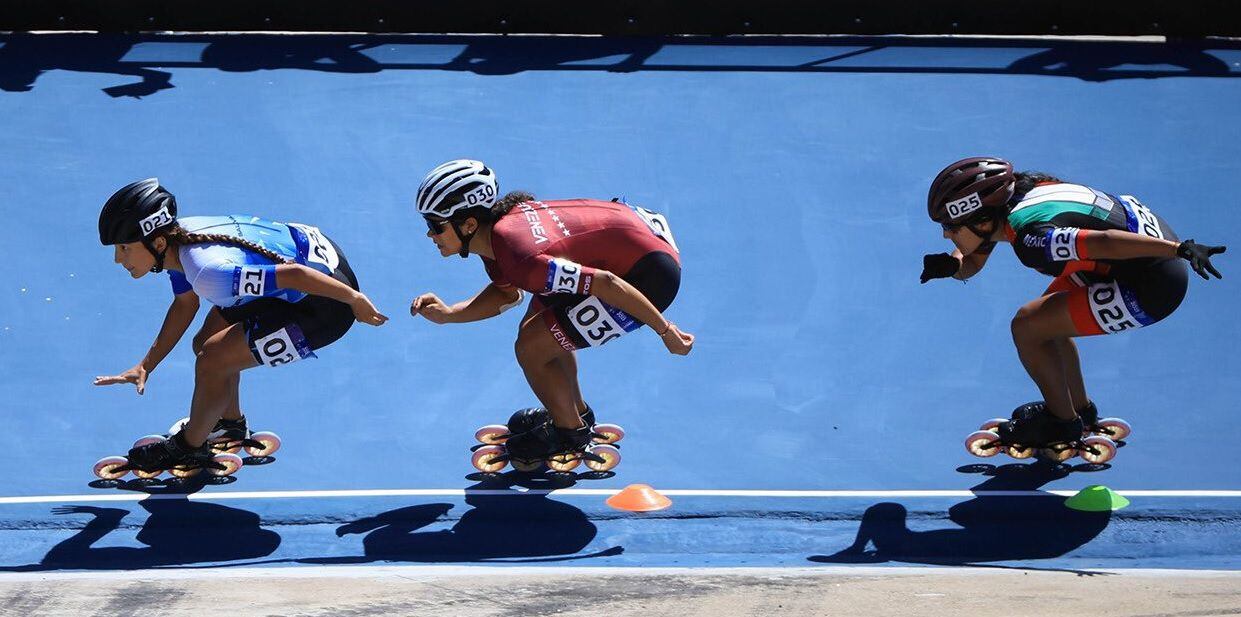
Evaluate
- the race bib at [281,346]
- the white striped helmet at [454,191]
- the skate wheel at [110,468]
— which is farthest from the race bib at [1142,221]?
the skate wheel at [110,468]

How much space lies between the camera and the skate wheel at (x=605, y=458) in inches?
282

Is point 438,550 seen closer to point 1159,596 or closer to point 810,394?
point 810,394

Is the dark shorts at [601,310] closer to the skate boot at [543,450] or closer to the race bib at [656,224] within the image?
the race bib at [656,224]

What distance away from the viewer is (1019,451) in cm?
719

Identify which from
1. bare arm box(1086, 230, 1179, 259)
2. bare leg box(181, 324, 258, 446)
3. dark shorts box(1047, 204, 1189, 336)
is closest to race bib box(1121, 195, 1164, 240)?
dark shorts box(1047, 204, 1189, 336)

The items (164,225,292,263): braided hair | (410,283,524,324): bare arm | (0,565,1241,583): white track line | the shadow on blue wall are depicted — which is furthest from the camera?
the shadow on blue wall

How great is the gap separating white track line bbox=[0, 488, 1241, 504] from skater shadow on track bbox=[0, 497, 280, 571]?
0.29ft

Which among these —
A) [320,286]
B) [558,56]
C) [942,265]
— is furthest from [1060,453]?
[558,56]

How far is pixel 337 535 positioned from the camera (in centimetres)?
668

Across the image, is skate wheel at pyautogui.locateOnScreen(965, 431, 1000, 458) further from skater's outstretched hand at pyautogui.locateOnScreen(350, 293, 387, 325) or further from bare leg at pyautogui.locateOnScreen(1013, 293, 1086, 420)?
skater's outstretched hand at pyautogui.locateOnScreen(350, 293, 387, 325)

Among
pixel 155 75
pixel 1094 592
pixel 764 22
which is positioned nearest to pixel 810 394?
pixel 1094 592

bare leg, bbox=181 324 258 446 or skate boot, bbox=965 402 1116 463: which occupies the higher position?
bare leg, bbox=181 324 258 446

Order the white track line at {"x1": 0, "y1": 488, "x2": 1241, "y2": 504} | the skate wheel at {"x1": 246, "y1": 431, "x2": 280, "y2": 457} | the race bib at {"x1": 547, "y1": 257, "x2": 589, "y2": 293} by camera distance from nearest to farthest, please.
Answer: the race bib at {"x1": 547, "y1": 257, "x2": 589, "y2": 293}, the white track line at {"x1": 0, "y1": 488, "x2": 1241, "y2": 504}, the skate wheel at {"x1": 246, "y1": 431, "x2": 280, "y2": 457}

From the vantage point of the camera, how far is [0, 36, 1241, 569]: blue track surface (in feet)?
22.1
